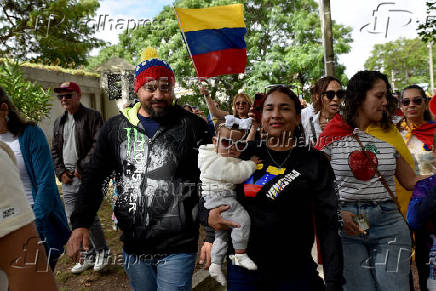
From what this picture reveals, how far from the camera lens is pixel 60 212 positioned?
124 inches

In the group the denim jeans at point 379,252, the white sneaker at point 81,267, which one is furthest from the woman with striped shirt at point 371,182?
the white sneaker at point 81,267

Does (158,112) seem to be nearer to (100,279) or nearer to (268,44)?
(100,279)

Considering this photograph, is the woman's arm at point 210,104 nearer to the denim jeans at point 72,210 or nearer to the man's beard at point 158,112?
the denim jeans at point 72,210

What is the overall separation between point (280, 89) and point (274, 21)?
62.7 feet

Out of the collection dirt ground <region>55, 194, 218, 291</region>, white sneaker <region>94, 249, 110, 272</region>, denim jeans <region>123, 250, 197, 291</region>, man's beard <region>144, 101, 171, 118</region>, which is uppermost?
man's beard <region>144, 101, 171, 118</region>

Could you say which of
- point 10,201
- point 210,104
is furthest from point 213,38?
point 10,201

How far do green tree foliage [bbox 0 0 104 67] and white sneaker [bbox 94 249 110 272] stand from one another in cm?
896

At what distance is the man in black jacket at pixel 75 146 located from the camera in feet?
15.7

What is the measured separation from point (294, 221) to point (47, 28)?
12325 mm

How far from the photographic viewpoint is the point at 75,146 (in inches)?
193

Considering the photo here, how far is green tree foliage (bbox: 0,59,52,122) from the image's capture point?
564 cm

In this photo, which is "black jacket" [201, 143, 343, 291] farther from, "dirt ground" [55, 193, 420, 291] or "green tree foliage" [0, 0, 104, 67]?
"green tree foliage" [0, 0, 104, 67]

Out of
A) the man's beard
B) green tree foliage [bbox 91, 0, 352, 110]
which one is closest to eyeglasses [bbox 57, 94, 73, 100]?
the man's beard

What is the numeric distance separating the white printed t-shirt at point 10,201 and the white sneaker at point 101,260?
366cm
